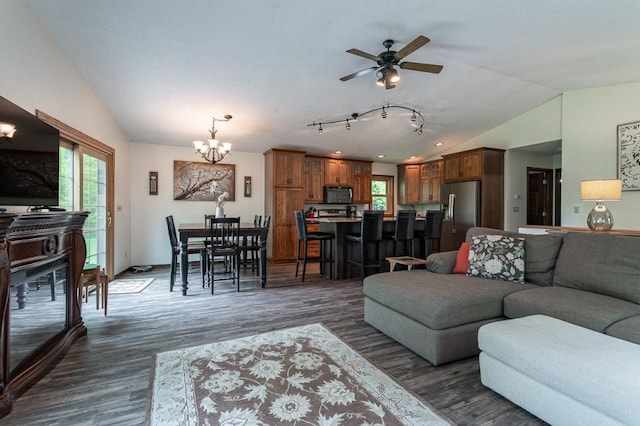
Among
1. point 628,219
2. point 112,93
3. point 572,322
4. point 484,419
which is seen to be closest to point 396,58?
point 572,322

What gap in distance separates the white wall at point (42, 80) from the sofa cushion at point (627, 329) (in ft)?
14.7

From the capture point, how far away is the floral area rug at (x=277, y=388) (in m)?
1.60

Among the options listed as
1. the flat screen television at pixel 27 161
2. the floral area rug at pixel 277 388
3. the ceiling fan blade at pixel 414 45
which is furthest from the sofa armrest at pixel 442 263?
the flat screen television at pixel 27 161

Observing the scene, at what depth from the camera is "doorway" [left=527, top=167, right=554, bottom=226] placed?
641 centimetres

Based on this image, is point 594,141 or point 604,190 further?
point 594,141

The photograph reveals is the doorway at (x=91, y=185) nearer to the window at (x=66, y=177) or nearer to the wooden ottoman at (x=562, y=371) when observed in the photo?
the window at (x=66, y=177)

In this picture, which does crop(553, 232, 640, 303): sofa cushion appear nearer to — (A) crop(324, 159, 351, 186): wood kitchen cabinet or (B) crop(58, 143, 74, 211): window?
(A) crop(324, 159, 351, 186): wood kitchen cabinet

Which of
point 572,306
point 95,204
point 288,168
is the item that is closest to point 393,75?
point 572,306

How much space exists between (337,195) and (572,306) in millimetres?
5424

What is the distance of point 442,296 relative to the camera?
2.23m

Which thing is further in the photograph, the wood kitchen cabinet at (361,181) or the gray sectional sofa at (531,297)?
the wood kitchen cabinet at (361,181)

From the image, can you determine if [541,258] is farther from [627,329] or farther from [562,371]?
[562,371]

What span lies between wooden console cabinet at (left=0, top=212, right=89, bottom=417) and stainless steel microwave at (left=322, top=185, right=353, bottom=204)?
195 inches

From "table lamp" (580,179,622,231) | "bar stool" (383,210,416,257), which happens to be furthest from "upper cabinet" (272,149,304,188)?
"table lamp" (580,179,622,231)
